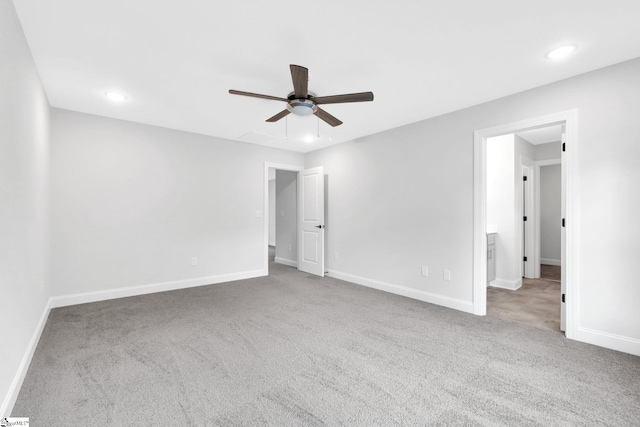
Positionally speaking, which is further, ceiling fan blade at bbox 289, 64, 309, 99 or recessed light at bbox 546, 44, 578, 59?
recessed light at bbox 546, 44, 578, 59

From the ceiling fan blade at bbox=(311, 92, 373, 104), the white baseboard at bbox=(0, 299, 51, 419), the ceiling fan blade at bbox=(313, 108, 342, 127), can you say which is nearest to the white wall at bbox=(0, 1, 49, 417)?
the white baseboard at bbox=(0, 299, 51, 419)

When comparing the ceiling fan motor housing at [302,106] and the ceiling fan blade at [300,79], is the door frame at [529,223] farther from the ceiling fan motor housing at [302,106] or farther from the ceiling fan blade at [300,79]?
the ceiling fan blade at [300,79]

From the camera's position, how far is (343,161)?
203 inches

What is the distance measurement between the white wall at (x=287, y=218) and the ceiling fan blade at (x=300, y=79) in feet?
13.3

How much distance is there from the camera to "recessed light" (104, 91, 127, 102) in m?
3.13

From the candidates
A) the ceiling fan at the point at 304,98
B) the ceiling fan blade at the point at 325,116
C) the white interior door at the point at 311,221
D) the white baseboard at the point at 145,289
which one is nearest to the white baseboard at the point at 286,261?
the white interior door at the point at 311,221

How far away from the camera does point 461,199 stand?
3525 millimetres

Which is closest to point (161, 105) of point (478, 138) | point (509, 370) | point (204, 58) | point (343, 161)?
point (204, 58)

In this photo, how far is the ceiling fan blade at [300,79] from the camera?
2.03 metres

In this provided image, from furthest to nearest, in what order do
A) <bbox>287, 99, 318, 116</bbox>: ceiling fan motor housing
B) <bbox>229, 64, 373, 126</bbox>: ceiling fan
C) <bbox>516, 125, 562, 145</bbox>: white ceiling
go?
<bbox>516, 125, 562, 145</bbox>: white ceiling → <bbox>287, 99, 318, 116</bbox>: ceiling fan motor housing → <bbox>229, 64, 373, 126</bbox>: ceiling fan

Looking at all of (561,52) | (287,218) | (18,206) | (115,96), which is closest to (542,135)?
(561,52)

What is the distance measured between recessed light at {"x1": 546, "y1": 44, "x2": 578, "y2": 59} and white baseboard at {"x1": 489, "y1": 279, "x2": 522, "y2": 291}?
343 centimetres

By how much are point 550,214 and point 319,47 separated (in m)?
7.10

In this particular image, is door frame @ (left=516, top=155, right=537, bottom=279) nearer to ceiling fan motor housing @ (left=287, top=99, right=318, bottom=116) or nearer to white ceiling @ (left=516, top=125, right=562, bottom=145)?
white ceiling @ (left=516, top=125, right=562, bottom=145)
